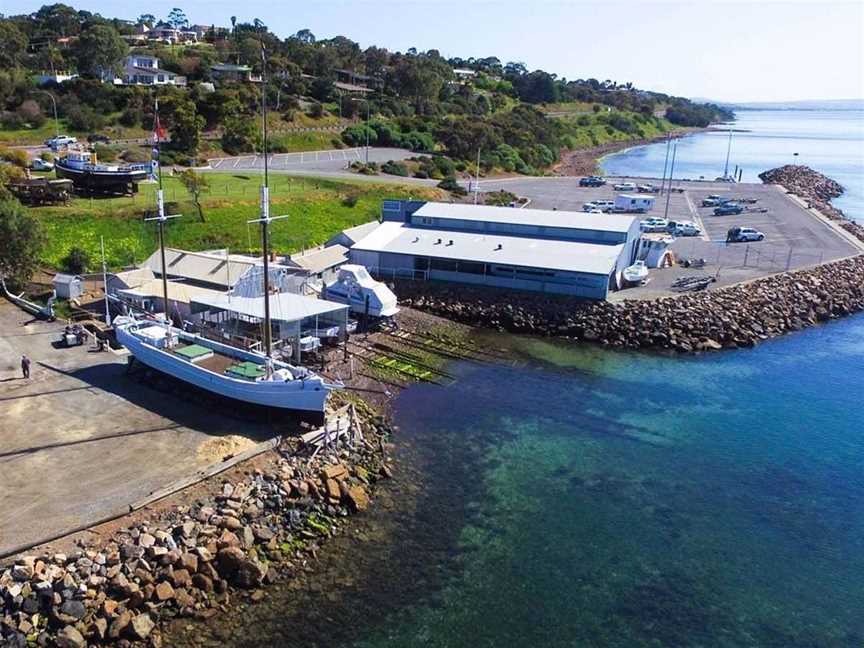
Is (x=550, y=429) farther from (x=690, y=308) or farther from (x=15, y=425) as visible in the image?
(x=15, y=425)

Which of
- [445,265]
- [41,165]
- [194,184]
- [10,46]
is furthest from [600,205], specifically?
[10,46]

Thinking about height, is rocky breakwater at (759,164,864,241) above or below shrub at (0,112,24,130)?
below

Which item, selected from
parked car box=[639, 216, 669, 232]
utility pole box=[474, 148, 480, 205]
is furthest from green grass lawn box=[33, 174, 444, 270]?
parked car box=[639, 216, 669, 232]

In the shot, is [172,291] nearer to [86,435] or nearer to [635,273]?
[86,435]

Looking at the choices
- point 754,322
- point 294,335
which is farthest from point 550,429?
point 754,322

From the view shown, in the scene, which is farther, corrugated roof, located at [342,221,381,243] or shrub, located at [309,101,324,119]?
shrub, located at [309,101,324,119]

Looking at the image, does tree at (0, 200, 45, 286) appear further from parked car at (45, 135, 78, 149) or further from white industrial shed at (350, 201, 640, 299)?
parked car at (45, 135, 78, 149)

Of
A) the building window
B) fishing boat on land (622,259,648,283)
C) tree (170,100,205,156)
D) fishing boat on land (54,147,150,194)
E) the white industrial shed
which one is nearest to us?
the white industrial shed
